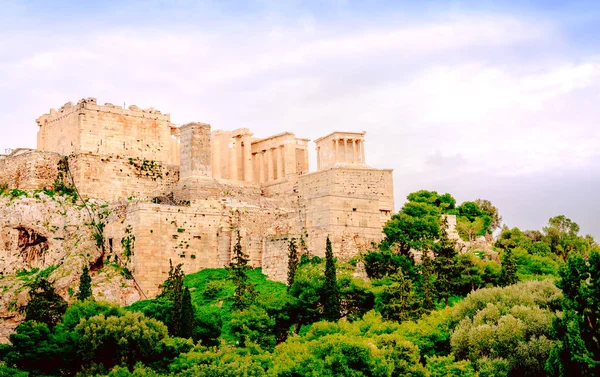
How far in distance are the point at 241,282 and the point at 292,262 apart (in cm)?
352

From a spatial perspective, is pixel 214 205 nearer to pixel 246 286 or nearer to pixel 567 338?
pixel 246 286

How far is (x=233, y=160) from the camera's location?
→ 71625mm

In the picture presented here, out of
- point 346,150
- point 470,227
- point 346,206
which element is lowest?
point 470,227

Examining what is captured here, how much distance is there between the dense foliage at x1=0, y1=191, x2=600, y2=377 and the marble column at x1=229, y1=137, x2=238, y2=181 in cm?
1356

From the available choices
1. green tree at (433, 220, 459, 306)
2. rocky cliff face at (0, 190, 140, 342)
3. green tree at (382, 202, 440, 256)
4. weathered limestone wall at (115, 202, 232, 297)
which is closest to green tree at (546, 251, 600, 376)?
green tree at (433, 220, 459, 306)

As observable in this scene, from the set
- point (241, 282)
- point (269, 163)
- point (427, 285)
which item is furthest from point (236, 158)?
point (427, 285)

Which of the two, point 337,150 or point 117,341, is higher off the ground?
point 337,150

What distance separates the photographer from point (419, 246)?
190 feet

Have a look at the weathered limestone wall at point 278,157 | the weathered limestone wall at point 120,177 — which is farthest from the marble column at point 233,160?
the weathered limestone wall at point 120,177

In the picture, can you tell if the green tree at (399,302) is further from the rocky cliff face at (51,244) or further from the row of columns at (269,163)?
the row of columns at (269,163)

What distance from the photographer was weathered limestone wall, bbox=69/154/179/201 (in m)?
64.6

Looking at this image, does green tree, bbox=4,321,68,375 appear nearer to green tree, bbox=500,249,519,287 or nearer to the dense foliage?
the dense foliage

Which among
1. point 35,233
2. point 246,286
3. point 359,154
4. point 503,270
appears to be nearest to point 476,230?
point 359,154

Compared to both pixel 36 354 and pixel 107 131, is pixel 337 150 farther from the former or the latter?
pixel 36 354
